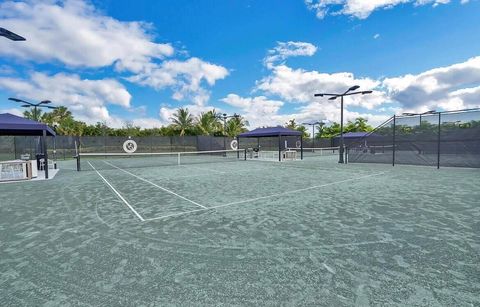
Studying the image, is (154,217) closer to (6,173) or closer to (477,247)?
(477,247)

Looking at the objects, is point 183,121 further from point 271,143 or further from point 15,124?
point 15,124

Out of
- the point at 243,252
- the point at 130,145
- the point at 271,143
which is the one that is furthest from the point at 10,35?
the point at 271,143

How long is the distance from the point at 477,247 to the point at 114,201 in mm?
7946

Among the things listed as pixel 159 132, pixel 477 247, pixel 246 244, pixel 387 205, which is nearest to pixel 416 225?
pixel 477 247

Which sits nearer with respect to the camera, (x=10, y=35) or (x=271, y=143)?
(x=10, y=35)

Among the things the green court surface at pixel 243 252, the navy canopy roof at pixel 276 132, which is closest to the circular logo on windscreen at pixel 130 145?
the navy canopy roof at pixel 276 132

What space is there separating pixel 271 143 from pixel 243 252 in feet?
128

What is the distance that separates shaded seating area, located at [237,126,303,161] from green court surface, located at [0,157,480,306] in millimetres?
→ 15985

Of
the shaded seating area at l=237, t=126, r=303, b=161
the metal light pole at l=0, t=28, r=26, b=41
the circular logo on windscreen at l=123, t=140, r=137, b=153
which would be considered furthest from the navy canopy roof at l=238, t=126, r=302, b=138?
the metal light pole at l=0, t=28, r=26, b=41

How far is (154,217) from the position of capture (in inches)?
214

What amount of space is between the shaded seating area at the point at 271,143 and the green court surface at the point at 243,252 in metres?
16.0

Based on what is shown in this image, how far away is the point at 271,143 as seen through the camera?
138 feet

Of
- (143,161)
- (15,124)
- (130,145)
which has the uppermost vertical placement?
(15,124)

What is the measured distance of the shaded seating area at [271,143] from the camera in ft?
74.6
